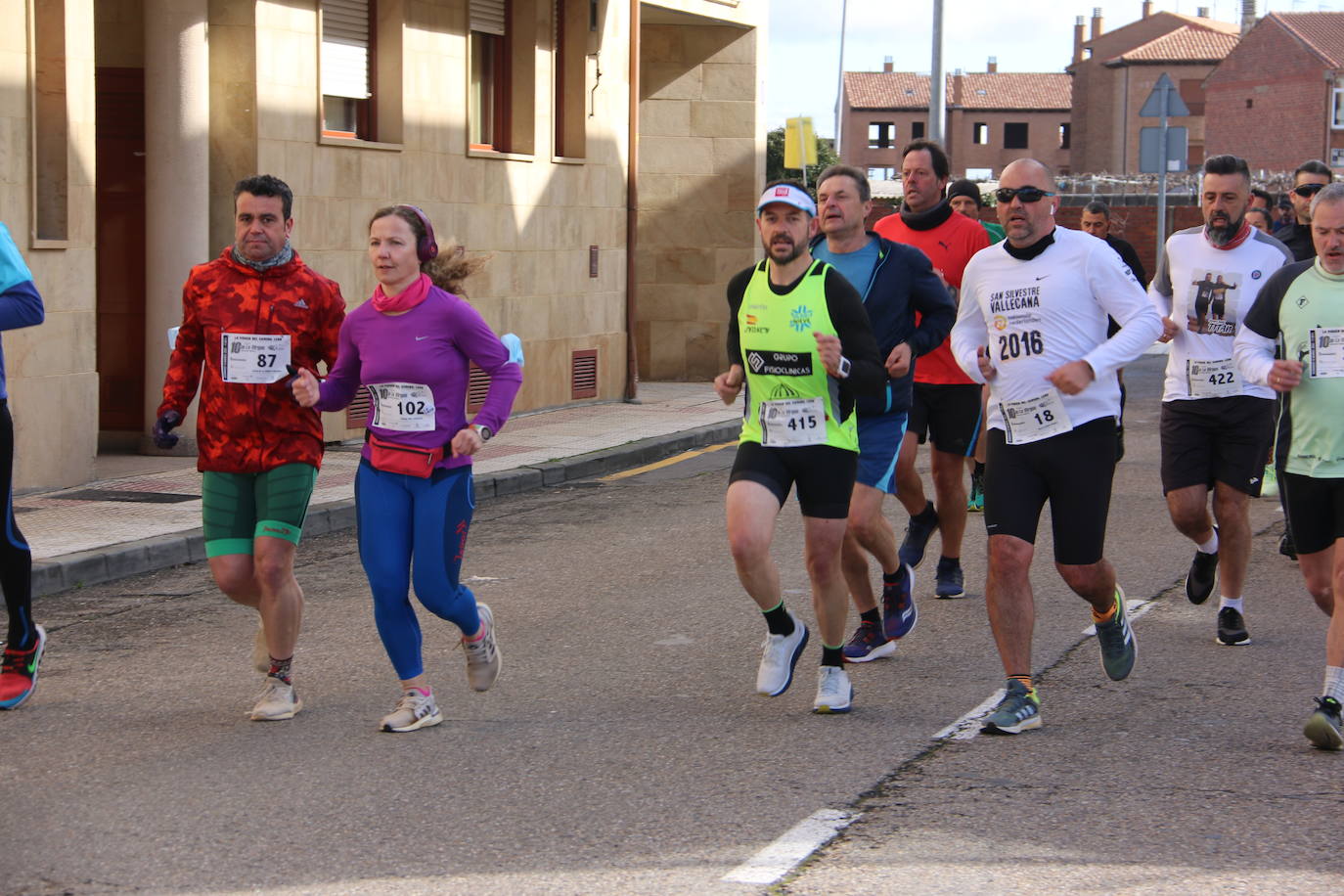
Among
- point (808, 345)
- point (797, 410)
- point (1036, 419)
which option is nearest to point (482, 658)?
point (797, 410)

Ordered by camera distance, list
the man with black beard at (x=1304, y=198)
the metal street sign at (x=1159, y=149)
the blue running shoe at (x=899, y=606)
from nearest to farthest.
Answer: the blue running shoe at (x=899, y=606)
the man with black beard at (x=1304, y=198)
the metal street sign at (x=1159, y=149)

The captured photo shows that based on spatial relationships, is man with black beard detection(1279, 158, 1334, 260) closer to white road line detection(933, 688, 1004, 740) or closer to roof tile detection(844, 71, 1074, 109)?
white road line detection(933, 688, 1004, 740)

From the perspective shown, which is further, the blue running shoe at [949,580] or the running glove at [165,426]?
the blue running shoe at [949,580]

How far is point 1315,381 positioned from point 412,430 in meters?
2.99

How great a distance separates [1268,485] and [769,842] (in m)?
8.40

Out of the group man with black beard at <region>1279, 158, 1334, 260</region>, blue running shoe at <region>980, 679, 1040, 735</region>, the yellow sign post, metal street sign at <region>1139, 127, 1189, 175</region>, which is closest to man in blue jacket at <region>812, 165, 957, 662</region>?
blue running shoe at <region>980, 679, 1040, 735</region>

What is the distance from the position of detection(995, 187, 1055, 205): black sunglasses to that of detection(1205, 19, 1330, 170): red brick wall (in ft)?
233

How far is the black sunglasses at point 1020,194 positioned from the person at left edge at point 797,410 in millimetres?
594

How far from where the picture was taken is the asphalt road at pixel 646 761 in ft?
15.1

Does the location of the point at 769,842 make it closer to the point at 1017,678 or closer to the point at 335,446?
the point at 1017,678

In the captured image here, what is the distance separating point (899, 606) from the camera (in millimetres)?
7398

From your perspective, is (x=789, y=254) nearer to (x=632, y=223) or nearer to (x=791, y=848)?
(x=791, y=848)

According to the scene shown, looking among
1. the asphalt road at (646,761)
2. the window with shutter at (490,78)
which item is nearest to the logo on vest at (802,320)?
the asphalt road at (646,761)

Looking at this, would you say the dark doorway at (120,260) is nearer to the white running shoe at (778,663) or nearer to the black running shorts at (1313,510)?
the white running shoe at (778,663)
